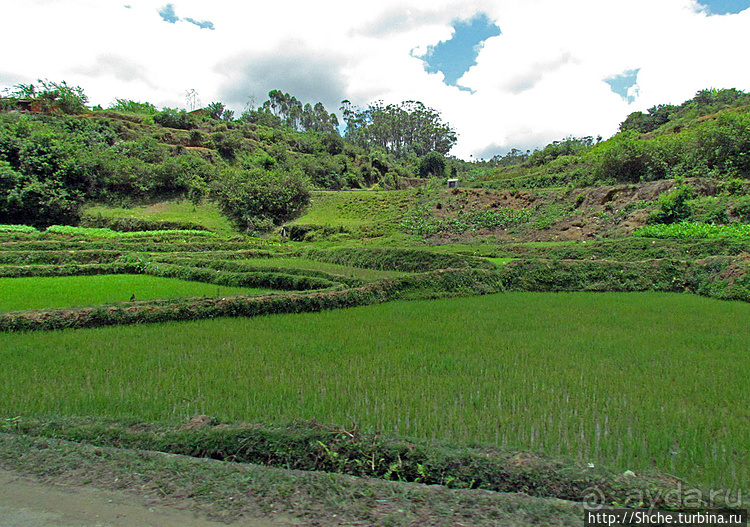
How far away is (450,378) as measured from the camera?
16.0 ft

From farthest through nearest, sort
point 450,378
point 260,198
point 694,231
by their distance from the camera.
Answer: point 260,198 → point 694,231 → point 450,378

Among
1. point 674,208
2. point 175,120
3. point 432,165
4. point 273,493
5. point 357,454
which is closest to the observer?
point 273,493

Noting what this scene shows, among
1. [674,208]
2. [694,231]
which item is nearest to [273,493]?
[694,231]

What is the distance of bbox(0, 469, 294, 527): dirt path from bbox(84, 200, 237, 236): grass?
33217 mm

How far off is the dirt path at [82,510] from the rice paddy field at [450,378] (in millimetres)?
1261

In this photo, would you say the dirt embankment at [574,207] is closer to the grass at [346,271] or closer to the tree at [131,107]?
the grass at [346,271]

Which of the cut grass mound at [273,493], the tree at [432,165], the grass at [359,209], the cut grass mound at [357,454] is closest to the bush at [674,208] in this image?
the grass at [359,209]

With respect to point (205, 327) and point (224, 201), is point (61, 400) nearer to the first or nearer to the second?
point (205, 327)

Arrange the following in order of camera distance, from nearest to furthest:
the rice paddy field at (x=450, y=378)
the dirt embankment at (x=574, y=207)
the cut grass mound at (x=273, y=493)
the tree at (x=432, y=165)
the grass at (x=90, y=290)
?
the cut grass mound at (x=273, y=493) < the rice paddy field at (x=450, y=378) < the grass at (x=90, y=290) < the dirt embankment at (x=574, y=207) < the tree at (x=432, y=165)

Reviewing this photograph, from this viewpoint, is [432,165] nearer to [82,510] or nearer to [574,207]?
[574,207]

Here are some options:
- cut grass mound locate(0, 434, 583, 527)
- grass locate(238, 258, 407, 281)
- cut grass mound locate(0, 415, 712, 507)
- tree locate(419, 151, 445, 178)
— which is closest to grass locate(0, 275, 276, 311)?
grass locate(238, 258, 407, 281)

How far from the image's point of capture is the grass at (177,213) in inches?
1405

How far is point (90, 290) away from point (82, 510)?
11484 mm

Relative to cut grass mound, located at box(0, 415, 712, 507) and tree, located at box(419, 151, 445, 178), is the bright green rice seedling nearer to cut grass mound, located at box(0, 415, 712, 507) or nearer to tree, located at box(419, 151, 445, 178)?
cut grass mound, located at box(0, 415, 712, 507)
